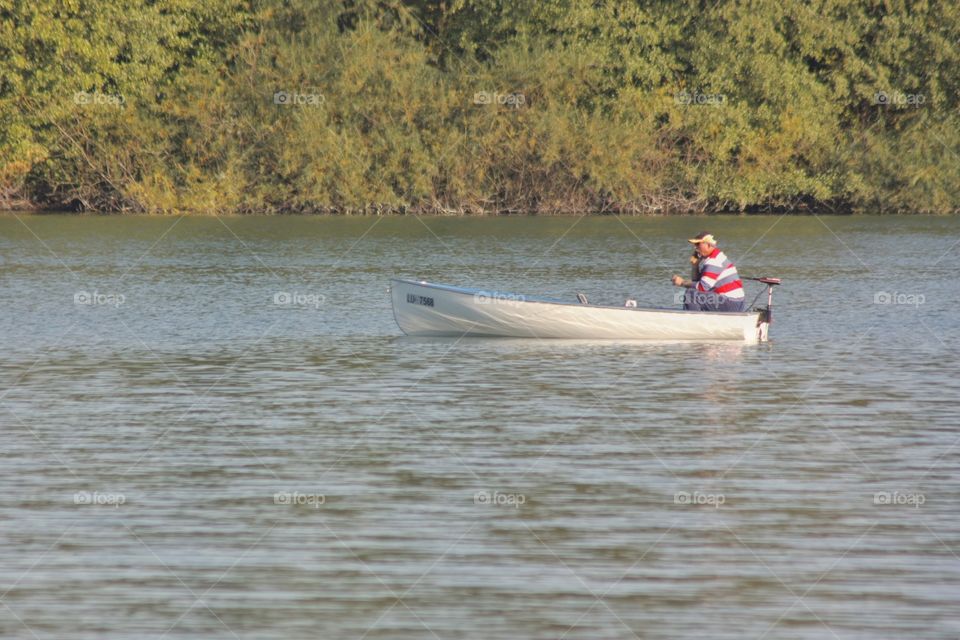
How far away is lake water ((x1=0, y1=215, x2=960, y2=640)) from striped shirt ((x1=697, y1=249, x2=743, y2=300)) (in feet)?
3.28

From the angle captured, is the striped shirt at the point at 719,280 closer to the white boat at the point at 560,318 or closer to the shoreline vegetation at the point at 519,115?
the white boat at the point at 560,318

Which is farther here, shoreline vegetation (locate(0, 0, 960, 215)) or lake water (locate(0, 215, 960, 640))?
shoreline vegetation (locate(0, 0, 960, 215))

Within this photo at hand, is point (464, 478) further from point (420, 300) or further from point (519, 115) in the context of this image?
point (519, 115)

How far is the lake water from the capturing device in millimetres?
9891

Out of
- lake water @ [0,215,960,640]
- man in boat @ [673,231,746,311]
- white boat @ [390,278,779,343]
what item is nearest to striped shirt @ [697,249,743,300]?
man in boat @ [673,231,746,311]

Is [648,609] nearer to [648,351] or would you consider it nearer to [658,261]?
[648,351]

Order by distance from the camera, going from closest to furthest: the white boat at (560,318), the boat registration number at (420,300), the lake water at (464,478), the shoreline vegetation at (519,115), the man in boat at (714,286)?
the lake water at (464,478), the white boat at (560,318), the man in boat at (714,286), the boat registration number at (420,300), the shoreline vegetation at (519,115)

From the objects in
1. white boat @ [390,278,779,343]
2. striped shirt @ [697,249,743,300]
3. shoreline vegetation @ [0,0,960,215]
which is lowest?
shoreline vegetation @ [0,0,960,215]

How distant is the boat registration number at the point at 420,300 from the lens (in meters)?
24.8

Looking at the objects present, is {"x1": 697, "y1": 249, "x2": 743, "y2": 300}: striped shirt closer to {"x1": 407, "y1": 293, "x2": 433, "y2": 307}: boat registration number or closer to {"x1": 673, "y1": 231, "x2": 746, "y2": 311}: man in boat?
{"x1": 673, "y1": 231, "x2": 746, "y2": 311}: man in boat

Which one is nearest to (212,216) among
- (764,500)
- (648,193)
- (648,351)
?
(648,193)

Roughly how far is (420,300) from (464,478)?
11418 millimetres

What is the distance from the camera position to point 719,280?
24.4 m

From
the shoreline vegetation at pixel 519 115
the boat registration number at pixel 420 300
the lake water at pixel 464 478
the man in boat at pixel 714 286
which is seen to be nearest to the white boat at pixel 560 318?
the boat registration number at pixel 420 300
